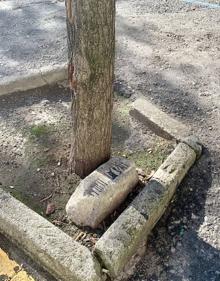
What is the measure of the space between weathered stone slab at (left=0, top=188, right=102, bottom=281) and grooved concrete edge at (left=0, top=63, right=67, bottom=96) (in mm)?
1466

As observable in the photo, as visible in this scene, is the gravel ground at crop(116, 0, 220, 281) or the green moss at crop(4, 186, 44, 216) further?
the green moss at crop(4, 186, 44, 216)

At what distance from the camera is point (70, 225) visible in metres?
2.88

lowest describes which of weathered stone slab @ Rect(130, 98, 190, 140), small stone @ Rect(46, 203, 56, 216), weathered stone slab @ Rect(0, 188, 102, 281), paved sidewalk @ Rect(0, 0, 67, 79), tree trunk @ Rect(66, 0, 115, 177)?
small stone @ Rect(46, 203, 56, 216)

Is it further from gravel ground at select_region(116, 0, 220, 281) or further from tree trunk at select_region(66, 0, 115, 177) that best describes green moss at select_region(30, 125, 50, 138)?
gravel ground at select_region(116, 0, 220, 281)

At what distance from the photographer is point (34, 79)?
160 inches

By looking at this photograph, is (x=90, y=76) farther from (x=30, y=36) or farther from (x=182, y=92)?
(x=30, y=36)

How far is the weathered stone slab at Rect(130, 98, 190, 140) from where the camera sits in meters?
3.53

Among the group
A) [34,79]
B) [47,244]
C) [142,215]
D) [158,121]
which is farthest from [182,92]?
[47,244]

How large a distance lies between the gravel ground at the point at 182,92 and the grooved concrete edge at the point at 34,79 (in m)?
0.63

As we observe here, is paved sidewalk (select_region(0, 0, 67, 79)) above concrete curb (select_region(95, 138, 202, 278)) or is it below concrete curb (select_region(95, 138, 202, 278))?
above

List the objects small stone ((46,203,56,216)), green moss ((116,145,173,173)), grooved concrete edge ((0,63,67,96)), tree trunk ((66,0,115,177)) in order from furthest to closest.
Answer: grooved concrete edge ((0,63,67,96))
green moss ((116,145,173,173))
small stone ((46,203,56,216))
tree trunk ((66,0,115,177))

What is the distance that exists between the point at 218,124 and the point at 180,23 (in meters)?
2.24

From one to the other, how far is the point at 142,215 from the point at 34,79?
199cm

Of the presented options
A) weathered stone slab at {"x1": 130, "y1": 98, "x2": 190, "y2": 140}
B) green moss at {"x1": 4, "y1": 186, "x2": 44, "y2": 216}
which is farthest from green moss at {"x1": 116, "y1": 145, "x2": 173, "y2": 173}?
green moss at {"x1": 4, "y1": 186, "x2": 44, "y2": 216}
